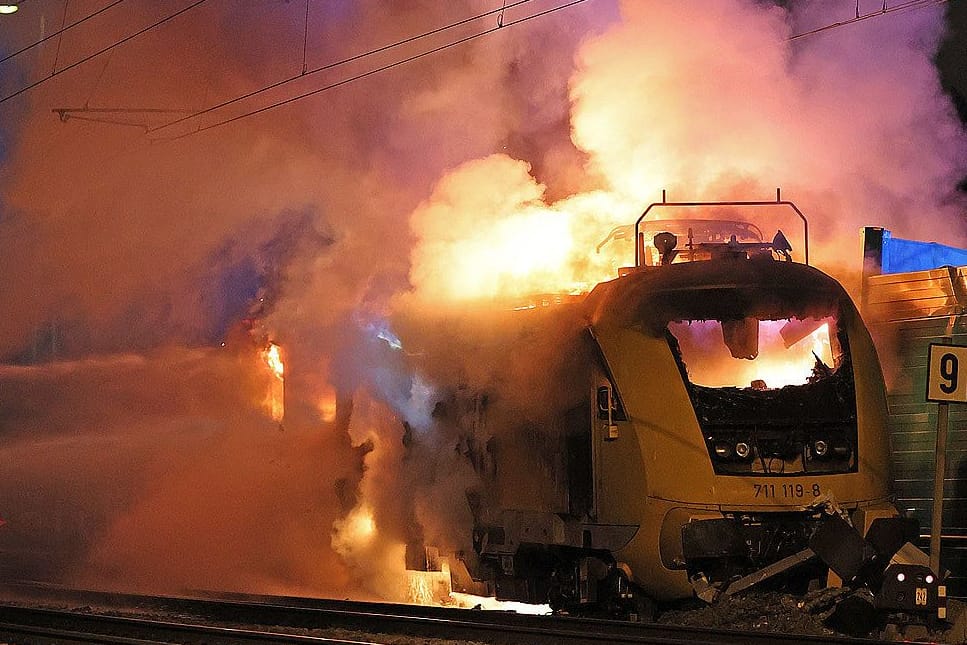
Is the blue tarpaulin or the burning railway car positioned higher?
the blue tarpaulin

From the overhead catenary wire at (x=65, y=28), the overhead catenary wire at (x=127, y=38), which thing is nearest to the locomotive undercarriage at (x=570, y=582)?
the overhead catenary wire at (x=127, y=38)

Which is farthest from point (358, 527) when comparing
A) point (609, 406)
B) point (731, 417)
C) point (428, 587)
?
point (731, 417)

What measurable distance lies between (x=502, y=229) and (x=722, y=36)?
14.7ft

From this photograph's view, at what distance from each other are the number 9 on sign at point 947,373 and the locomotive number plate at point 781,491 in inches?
55.1

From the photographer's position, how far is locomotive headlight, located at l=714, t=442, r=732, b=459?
38.6 feet

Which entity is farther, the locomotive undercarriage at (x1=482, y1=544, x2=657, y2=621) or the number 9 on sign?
the locomotive undercarriage at (x1=482, y1=544, x2=657, y2=621)

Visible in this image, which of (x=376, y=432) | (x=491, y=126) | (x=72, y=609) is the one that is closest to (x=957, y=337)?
(x=376, y=432)

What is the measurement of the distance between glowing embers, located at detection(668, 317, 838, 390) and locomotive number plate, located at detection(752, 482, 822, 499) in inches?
37.3

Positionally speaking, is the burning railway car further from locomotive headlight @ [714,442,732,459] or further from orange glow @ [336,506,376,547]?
orange glow @ [336,506,376,547]

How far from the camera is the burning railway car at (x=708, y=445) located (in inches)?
457

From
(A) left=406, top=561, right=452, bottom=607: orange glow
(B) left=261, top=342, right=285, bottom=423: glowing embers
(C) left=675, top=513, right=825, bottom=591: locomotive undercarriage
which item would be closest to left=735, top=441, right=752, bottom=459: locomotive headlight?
(C) left=675, top=513, right=825, bottom=591: locomotive undercarriage

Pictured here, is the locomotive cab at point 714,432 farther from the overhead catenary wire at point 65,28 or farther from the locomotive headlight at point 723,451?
the overhead catenary wire at point 65,28

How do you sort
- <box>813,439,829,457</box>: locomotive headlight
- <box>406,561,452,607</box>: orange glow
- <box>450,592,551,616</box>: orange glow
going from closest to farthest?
<box>813,439,829,457</box>: locomotive headlight → <box>450,592,551,616</box>: orange glow → <box>406,561,452,607</box>: orange glow

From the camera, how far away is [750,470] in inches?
462
